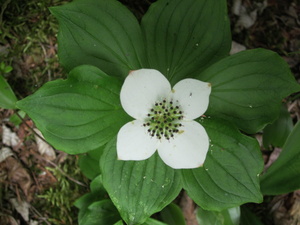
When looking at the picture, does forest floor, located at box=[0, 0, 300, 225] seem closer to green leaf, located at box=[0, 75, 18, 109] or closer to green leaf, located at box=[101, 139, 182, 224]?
→ green leaf, located at box=[0, 75, 18, 109]

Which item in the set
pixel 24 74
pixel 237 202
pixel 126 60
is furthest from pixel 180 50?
pixel 24 74

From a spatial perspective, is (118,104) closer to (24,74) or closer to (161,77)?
(161,77)

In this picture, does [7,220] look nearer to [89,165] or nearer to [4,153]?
[4,153]

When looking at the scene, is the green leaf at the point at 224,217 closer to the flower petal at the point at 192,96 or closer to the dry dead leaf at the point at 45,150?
the flower petal at the point at 192,96

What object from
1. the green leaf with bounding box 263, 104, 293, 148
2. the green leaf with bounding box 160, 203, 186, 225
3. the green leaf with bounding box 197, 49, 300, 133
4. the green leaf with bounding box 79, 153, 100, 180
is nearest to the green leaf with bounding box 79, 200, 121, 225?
the green leaf with bounding box 79, 153, 100, 180

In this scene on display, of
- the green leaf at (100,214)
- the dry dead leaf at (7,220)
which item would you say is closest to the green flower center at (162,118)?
the green leaf at (100,214)

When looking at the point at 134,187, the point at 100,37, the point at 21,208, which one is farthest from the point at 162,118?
the point at 21,208
